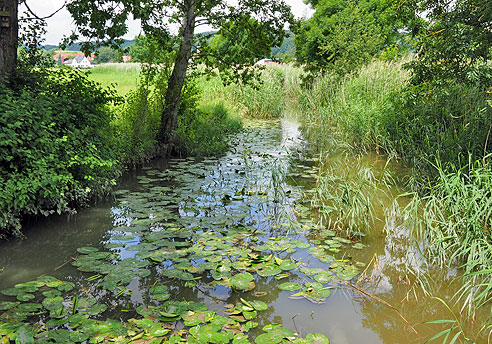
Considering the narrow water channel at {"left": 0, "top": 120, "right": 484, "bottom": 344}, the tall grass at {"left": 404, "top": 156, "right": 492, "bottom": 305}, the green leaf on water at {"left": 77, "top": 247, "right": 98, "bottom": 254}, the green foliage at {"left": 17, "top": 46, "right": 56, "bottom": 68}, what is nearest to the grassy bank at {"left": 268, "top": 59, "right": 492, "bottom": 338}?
the tall grass at {"left": 404, "top": 156, "right": 492, "bottom": 305}

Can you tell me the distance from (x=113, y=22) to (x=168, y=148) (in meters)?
3.27

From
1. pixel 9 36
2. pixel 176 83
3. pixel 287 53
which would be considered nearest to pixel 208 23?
pixel 176 83

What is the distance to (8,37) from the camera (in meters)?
5.13

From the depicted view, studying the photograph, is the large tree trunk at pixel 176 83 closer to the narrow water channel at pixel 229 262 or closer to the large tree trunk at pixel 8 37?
the narrow water channel at pixel 229 262

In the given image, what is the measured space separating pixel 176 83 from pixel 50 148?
4.30 metres

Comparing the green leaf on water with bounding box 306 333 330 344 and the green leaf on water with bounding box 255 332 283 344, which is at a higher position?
the green leaf on water with bounding box 255 332 283 344

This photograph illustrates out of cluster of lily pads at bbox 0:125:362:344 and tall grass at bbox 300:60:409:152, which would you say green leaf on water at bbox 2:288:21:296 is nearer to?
cluster of lily pads at bbox 0:125:362:344

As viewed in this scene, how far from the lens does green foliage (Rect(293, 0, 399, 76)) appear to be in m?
15.6

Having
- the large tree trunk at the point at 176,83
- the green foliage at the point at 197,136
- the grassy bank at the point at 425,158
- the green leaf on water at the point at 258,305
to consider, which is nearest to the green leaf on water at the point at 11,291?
the green leaf on water at the point at 258,305

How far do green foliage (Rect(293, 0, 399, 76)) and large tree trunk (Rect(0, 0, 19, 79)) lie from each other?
225 inches

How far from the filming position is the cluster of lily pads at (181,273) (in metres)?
2.82

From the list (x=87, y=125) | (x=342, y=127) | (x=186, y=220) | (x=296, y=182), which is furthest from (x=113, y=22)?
(x=342, y=127)

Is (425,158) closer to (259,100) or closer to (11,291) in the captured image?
(11,291)

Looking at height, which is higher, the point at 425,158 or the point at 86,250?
the point at 425,158
